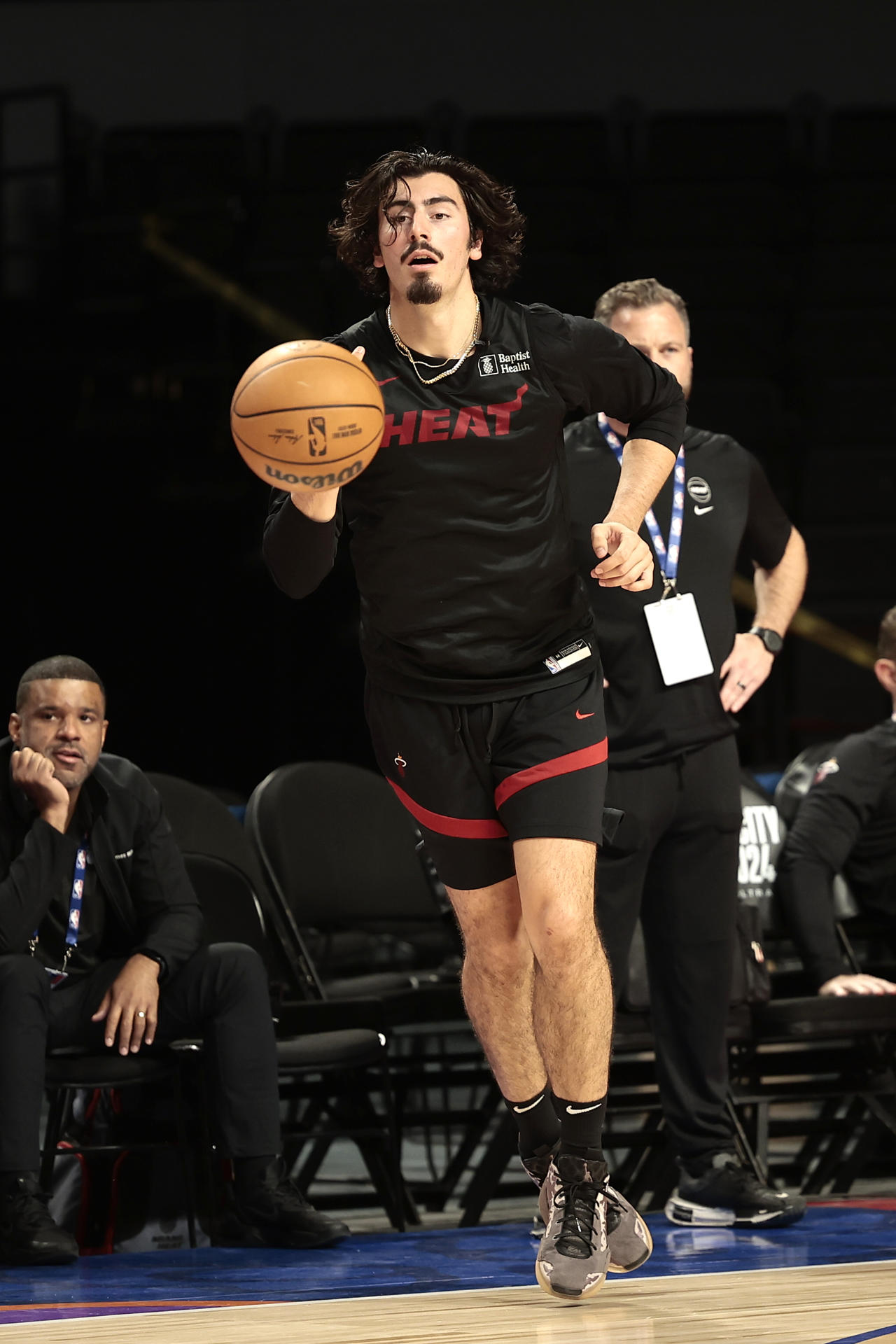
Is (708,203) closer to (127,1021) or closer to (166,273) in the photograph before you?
(166,273)

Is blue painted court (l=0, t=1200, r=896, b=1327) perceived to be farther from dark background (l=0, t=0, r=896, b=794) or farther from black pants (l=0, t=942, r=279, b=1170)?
dark background (l=0, t=0, r=896, b=794)

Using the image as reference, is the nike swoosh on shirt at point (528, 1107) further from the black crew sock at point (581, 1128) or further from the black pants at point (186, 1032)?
the black pants at point (186, 1032)

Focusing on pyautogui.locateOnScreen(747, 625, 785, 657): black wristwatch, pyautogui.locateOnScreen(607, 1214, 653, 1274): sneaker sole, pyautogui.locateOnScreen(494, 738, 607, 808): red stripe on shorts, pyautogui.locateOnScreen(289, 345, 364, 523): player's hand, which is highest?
pyautogui.locateOnScreen(289, 345, 364, 523): player's hand

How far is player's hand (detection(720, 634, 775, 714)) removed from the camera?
136 inches

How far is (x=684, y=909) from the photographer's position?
11.1 ft

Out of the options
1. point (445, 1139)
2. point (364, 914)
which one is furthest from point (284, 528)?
point (445, 1139)

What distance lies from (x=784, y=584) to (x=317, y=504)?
1597 millimetres

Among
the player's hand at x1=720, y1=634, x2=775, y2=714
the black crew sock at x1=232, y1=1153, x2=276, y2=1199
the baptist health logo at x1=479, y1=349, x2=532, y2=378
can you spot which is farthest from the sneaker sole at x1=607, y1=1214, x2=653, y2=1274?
the baptist health logo at x1=479, y1=349, x2=532, y2=378

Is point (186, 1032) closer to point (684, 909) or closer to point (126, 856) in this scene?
point (126, 856)

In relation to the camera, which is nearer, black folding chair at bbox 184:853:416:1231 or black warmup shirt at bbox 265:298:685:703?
black warmup shirt at bbox 265:298:685:703

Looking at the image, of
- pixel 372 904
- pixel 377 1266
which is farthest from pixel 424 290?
pixel 372 904

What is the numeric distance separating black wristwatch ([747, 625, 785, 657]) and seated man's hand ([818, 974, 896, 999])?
98 cm

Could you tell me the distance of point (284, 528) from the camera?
2.61 metres

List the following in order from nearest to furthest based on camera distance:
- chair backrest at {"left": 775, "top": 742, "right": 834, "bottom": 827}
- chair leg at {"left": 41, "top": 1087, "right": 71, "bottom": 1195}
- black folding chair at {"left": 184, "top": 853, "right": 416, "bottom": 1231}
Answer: chair leg at {"left": 41, "top": 1087, "right": 71, "bottom": 1195} → black folding chair at {"left": 184, "top": 853, "right": 416, "bottom": 1231} → chair backrest at {"left": 775, "top": 742, "right": 834, "bottom": 827}
